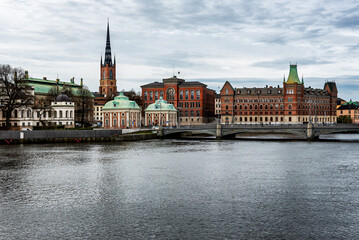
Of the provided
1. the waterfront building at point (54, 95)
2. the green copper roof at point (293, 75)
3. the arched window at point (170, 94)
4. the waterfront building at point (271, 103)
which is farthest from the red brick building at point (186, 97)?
the green copper roof at point (293, 75)

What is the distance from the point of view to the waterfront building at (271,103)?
16479 centimetres

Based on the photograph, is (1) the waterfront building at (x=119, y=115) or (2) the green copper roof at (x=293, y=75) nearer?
(1) the waterfront building at (x=119, y=115)

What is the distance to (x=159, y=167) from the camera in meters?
47.0

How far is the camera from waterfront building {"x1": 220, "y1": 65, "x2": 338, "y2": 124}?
165 m

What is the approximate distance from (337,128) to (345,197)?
189 ft

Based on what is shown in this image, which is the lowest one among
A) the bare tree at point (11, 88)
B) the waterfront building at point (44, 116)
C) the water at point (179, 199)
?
the water at point (179, 199)

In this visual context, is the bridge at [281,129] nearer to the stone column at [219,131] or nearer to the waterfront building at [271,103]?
the stone column at [219,131]

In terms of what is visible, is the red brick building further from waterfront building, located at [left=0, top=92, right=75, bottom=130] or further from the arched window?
waterfront building, located at [left=0, top=92, right=75, bottom=130]

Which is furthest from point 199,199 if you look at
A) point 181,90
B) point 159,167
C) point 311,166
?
point 181,90

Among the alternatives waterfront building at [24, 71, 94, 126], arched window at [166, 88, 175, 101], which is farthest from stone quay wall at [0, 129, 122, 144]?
arched window at [166, 88, 175, 101]

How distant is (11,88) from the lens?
281 feet

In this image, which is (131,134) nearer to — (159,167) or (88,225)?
(159,167)

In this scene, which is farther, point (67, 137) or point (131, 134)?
point (131, 134)

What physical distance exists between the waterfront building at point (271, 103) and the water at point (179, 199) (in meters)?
116
